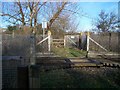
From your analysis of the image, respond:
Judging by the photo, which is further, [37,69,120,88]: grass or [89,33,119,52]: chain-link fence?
[89,33,119,52]: chain-link fence

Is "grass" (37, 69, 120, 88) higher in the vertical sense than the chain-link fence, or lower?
lower

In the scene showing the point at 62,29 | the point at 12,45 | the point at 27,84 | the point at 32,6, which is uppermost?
the point at 32,6

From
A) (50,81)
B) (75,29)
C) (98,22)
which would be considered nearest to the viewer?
(50,81)

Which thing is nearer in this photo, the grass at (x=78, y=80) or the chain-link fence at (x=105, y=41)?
the grass at (x=78, y=80)

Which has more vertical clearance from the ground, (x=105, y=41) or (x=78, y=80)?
(x=105, y=41)

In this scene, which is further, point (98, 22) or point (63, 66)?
point (98, 22)

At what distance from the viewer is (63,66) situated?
793 centimetres

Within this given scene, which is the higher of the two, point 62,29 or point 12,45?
point 62,29

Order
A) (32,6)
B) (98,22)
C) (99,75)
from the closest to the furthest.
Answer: (99,75) → (32,6) → (98,22)

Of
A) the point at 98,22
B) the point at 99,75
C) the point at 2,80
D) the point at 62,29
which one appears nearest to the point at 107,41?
the point at 62,29

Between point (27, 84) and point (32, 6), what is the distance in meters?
17.8

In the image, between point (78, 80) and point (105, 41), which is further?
point (105, 41)

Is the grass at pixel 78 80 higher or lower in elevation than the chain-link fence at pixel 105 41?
lower

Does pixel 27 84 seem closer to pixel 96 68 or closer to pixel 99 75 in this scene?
pixel 99 75
